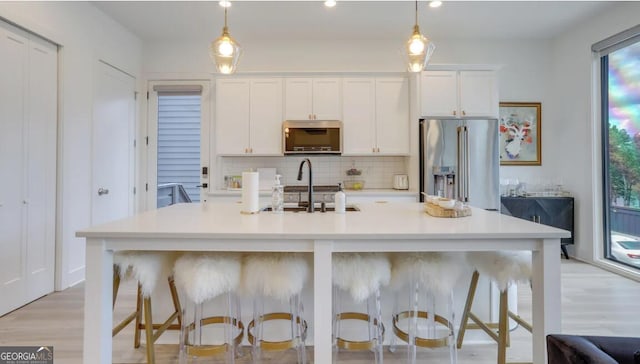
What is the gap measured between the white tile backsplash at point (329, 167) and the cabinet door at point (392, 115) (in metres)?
0.35

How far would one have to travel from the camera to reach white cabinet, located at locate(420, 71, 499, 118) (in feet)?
13.8

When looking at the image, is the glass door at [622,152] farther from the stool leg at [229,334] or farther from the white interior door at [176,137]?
the white interior door at [176,137]

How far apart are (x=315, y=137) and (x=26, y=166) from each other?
2857mm

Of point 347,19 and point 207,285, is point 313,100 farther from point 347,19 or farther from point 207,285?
point 207,285

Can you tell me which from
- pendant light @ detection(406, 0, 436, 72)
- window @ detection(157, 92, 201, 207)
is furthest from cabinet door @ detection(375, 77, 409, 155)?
window @ detection(157, 92, 201, 207)

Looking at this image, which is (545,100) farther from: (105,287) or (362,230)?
(105,287)

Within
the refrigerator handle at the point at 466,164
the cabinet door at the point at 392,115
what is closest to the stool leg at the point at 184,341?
the cabinet door at the point at 392,115

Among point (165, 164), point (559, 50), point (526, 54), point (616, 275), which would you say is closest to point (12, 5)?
point (165, 164)

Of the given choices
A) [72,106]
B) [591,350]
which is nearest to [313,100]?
[72,106]

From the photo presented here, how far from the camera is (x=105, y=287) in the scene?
1.58 metres

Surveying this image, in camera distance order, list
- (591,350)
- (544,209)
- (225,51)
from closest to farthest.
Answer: (591,350)
(225,51)
(544,209)

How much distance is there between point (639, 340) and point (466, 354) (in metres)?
1.22

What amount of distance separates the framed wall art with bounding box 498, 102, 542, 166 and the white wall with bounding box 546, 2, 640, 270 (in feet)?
0.60

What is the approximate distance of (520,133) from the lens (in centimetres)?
477
